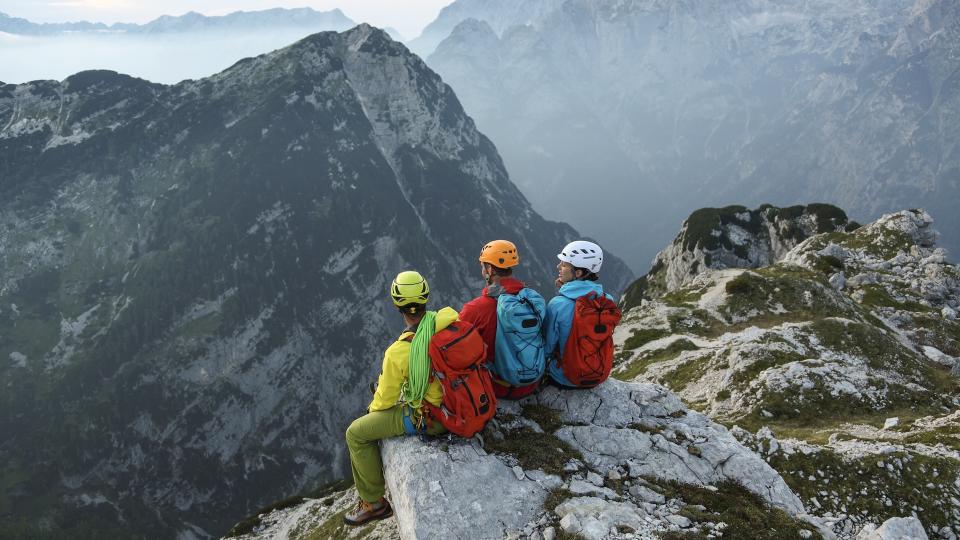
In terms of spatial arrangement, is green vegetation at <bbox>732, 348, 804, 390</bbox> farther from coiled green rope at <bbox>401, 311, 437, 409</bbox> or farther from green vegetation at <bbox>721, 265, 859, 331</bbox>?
coiled green rope at <bbox>401, 311, 437, 409</bbox>

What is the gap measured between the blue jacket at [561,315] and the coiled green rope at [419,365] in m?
3.93

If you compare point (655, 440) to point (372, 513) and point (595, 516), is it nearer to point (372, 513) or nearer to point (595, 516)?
point (595, 516)

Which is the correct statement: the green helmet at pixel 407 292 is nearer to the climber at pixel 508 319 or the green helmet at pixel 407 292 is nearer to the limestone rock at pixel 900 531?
the climber at pixel 508 319

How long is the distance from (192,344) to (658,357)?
598ft

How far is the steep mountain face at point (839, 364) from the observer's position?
1545cm

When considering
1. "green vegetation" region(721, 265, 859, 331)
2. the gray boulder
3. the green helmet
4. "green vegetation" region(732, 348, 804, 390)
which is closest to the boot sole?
the gray boulder

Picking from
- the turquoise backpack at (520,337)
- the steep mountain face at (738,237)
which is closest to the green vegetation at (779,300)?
the turquoise backpack at (520,337)

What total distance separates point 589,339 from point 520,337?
7.02 feet

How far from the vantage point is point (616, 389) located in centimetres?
1634

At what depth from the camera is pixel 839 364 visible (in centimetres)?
2966

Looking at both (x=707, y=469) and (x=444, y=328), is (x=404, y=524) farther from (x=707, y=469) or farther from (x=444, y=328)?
(x=707, y=469)

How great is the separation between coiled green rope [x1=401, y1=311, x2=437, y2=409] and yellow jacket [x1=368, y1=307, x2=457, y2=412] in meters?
0.15

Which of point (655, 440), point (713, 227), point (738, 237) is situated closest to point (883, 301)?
point (655, 440)

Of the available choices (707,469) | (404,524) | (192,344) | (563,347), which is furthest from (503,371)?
(192,344)
